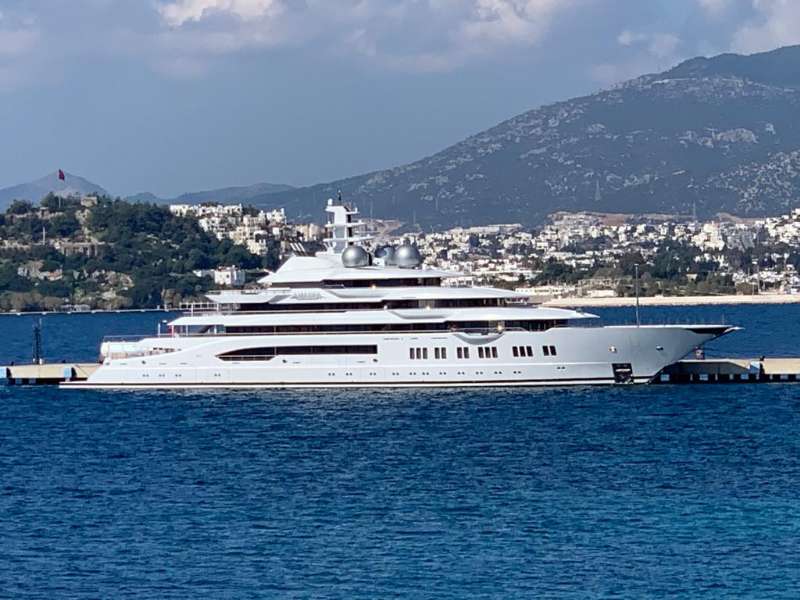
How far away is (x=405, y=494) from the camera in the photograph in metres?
42.6

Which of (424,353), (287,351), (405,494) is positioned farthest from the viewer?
(287,351)

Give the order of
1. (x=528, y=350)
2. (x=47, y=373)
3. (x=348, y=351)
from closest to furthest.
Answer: (x=528, y=350) → (x=348, y=351) → (x=47, y=373)

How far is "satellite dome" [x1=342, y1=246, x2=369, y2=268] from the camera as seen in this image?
66.1m

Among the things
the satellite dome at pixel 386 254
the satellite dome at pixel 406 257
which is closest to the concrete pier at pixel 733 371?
the satellite dome at pixel 406 257

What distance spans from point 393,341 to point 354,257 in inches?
189

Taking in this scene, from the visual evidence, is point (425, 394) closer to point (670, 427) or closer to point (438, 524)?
point (670, 427)

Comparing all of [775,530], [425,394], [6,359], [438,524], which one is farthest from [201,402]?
[6,359]

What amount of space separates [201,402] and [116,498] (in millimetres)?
19133

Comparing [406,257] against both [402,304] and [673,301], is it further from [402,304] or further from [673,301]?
[673,301]

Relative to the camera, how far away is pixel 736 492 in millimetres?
41969

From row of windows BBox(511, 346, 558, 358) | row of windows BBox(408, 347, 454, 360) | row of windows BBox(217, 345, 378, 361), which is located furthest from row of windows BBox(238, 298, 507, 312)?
row of windows BBox(511, 346, 558, 358)

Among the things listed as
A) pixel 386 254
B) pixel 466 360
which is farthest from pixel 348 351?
pixel 386 254

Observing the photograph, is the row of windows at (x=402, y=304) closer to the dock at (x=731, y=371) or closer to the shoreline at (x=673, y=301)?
the dock at (x=731, y=371)

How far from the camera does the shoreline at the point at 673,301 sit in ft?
609
